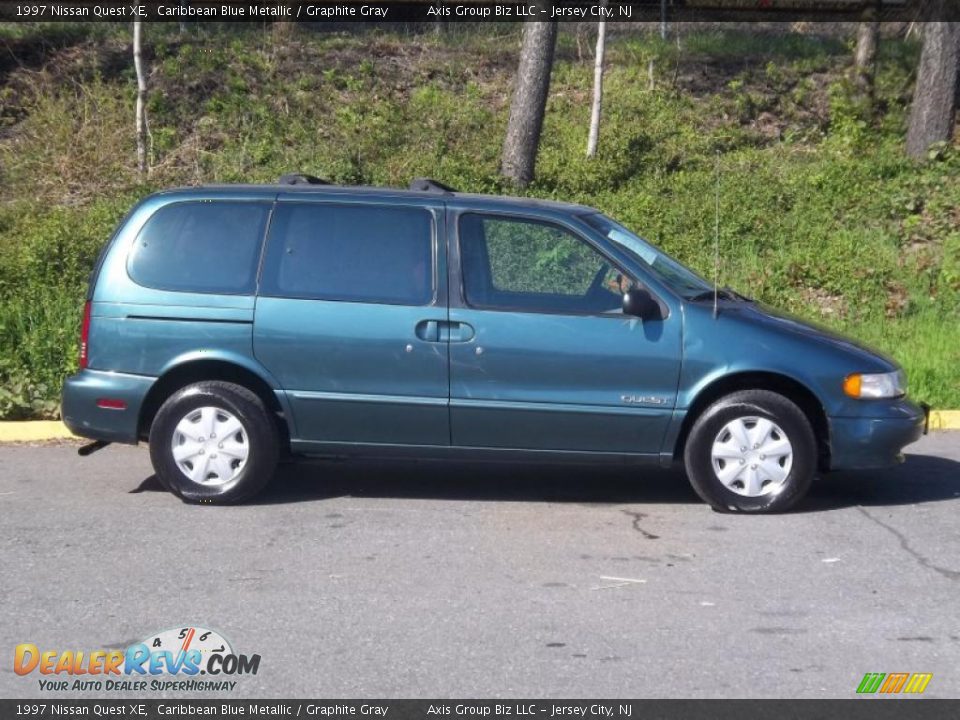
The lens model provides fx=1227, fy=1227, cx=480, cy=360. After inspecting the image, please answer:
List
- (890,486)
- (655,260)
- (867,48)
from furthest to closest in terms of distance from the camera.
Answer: (867,48) < (890,486) < (655,260)

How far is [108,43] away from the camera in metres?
18.3

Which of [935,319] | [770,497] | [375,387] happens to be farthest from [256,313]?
[935,319]

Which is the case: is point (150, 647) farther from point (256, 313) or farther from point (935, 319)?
point (935, 319)

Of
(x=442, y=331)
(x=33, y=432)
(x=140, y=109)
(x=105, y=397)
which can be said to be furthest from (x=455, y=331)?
(x=140, y=109)

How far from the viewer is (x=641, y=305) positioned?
675cm

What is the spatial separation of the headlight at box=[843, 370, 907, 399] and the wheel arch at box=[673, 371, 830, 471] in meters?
0.19

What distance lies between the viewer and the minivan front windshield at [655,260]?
7.05m

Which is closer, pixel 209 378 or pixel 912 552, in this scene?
pixel 912 552

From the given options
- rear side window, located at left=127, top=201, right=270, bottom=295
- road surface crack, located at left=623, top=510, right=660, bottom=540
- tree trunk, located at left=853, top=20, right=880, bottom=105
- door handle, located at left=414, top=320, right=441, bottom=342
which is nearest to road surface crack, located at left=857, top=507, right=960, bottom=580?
road surface crack, located at left=623, top=510, right=660, bottom=540

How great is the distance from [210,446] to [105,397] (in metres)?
0.66

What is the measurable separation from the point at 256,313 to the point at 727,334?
264 cm

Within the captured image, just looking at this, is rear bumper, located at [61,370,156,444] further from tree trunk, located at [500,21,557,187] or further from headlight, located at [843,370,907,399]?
tree trunk, located at [500,21,557,187]

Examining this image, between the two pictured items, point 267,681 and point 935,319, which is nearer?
point 267,681

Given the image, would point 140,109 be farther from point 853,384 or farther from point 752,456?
point 853,384
